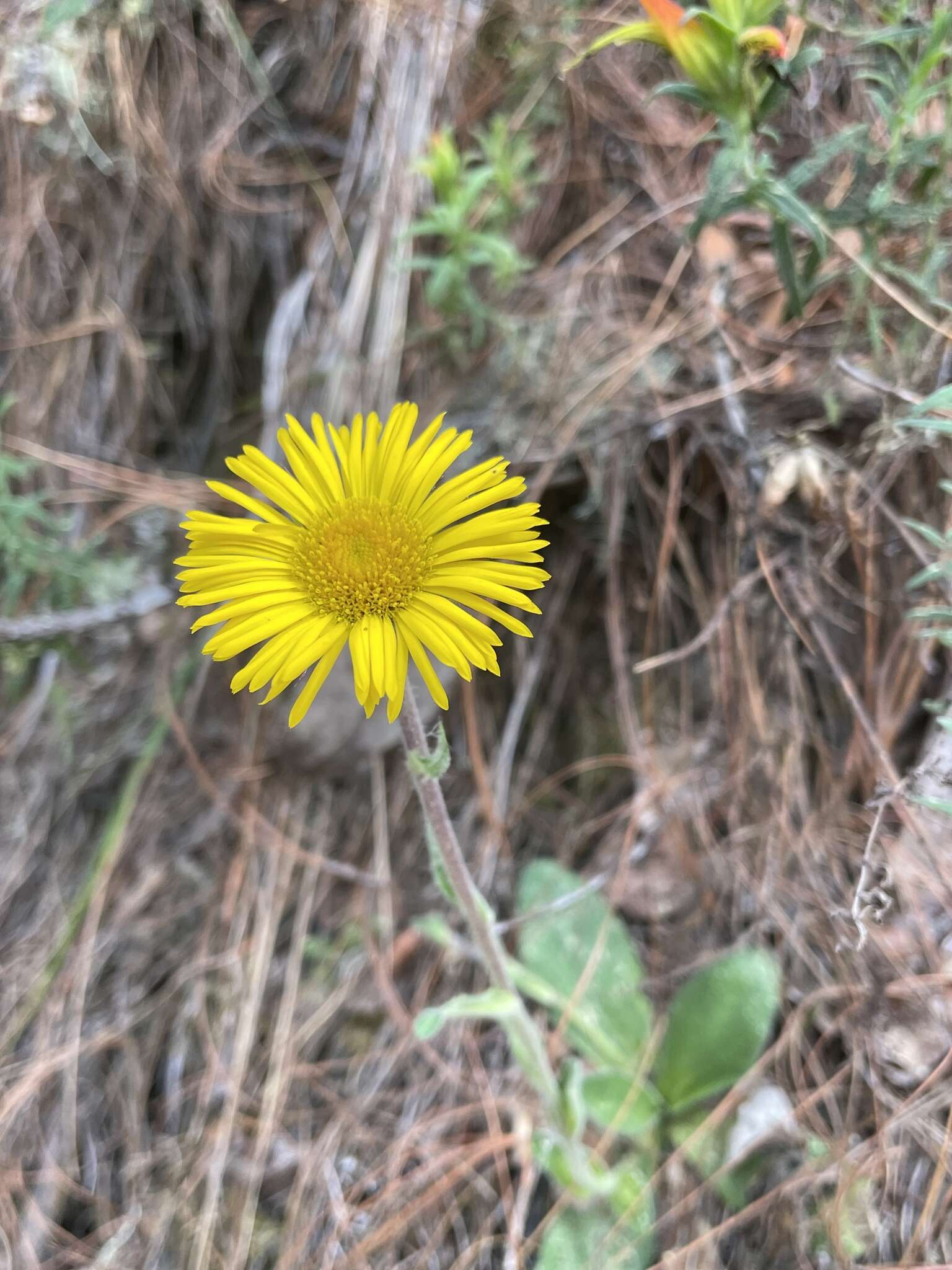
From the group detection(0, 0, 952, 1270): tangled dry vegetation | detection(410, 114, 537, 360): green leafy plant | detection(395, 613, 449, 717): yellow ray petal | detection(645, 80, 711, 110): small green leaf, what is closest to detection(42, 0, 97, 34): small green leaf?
detection(0, 0, 952, 1270): tangled dry vegetation

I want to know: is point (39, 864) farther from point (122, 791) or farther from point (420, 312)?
point (420, 312)

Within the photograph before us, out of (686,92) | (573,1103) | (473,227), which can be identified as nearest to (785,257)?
(686,92)

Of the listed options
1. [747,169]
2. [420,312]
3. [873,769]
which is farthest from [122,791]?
[747,169]

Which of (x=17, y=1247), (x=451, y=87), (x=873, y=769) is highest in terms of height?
(x=451, y=87)

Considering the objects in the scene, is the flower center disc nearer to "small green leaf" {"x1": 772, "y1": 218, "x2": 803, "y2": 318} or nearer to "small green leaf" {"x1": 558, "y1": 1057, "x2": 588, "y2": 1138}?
"small green leaf" {"x1": 772, "y1": 218, "x2": 803, "y2": 318}

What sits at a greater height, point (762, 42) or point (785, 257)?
point (762, 42)

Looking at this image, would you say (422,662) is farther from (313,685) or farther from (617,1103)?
(617,1103)

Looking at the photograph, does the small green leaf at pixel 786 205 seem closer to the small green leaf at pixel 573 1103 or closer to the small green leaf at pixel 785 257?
the small green leaf at pixel 785 257
